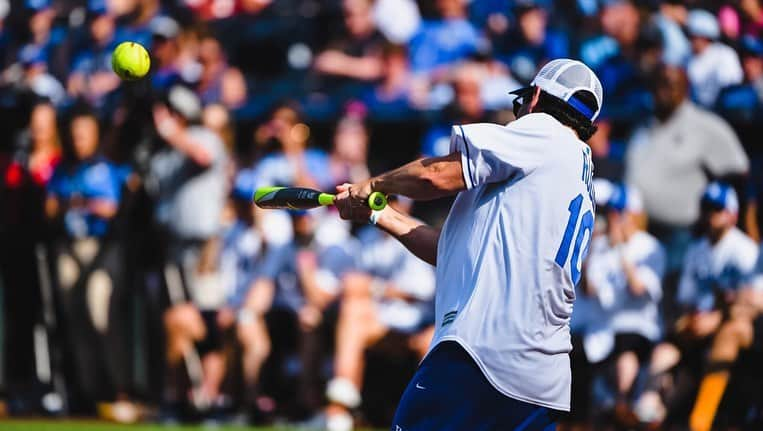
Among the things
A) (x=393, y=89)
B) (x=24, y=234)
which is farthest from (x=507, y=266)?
(x=24, y=234)

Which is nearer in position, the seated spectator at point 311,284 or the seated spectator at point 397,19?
the seated spectator at point 311,284

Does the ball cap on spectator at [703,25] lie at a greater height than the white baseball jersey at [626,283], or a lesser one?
greater

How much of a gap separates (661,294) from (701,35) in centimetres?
209

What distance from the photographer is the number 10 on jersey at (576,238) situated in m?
5.16

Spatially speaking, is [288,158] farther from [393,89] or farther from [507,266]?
[507,266]

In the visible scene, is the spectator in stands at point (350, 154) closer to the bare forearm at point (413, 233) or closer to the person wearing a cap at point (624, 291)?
the person wearing a cap at point (624, 291)

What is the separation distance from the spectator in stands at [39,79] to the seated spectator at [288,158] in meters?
2.54

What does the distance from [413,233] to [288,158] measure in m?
5.38

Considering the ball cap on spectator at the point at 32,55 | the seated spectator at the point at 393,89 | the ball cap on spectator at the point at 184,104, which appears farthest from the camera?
the ball cap on spectator at the point at 32,55

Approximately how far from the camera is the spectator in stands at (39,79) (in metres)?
12.6

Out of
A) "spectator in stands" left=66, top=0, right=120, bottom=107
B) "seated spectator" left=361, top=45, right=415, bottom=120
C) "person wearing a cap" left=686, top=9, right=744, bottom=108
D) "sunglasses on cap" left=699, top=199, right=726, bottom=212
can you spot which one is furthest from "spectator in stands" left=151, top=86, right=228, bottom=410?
"sunglasses on cap" left=699, top=199, right=726, bottom=212

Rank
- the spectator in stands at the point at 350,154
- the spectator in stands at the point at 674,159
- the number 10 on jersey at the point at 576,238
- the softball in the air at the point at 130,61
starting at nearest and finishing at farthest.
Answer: the number 10 on jersey at the point at 576,238 < the softball in the air at the point at 130,61 < the spectator in stands at the point at 674,159 < the spectator in stands at the point at 350,154

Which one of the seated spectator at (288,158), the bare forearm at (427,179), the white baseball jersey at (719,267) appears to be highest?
the bare forearm at (427,179)

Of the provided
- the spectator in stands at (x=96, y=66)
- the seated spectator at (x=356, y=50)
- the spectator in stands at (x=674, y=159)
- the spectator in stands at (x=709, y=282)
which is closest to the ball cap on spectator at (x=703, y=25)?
the spectator in stands at (x=674, y=159)
